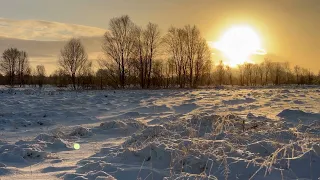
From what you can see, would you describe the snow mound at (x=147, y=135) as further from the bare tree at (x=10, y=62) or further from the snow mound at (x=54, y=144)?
the bare tree at (x=10, y=62)

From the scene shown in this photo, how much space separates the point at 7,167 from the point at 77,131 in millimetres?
3306

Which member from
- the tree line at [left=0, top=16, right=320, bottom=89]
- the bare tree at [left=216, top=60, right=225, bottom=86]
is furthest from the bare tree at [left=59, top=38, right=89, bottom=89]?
the bare tree at [left=216, top=60, right=225, bottom=86]

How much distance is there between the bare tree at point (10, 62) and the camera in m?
69.6

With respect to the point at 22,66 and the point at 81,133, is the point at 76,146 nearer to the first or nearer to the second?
the point at 81,133

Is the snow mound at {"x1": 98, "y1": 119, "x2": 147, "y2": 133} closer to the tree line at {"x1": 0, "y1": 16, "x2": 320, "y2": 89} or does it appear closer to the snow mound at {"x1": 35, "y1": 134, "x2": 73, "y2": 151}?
the snow mound at {"x1": 35, "y1": 134, "x2": 73, "y2": 151}

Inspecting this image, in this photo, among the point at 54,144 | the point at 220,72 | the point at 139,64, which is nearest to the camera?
the point at 54,144

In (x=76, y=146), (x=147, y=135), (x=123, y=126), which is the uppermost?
(x=147, y=135)

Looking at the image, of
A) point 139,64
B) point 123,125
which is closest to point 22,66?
point 139,64

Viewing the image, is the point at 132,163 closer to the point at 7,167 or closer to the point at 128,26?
the point at 7,167

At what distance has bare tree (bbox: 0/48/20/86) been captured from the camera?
69625 millimetres

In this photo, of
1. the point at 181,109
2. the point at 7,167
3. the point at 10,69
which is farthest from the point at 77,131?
the point at 10,69

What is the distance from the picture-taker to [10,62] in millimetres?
70438

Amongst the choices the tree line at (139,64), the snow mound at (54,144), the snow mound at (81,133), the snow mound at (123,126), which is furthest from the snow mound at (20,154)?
the tree line at (139,64)

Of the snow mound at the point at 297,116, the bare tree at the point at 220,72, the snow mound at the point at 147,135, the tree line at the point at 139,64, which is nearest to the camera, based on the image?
the snow mound at the point at 147,135
